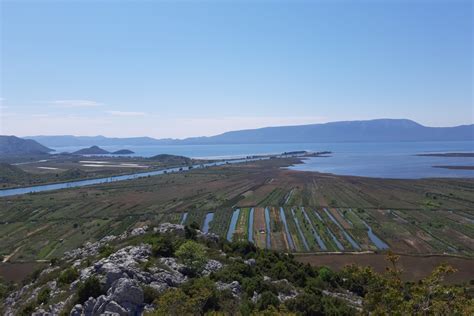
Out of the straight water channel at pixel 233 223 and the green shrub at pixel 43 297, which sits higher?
the green shrub at pixel 43 297

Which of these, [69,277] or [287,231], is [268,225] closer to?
[287,231]

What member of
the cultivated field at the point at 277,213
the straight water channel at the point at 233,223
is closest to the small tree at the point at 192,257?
the cultivated field at the point at 277,213

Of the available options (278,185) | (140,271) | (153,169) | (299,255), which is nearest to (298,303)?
(140,271)

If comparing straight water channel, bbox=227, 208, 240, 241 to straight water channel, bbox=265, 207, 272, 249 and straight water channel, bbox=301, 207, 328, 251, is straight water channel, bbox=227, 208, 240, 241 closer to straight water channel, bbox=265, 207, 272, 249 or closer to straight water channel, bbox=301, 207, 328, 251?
straight water channel, bbox=265, 207, 272, 249

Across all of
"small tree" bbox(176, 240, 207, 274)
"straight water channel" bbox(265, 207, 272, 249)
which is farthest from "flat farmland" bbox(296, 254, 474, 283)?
"small tree" bbox(176, 240, 207, 274)

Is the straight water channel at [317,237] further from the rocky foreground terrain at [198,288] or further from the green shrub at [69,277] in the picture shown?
the green shrub at [69,277]

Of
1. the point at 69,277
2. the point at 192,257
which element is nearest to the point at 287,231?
the point at 192,257
